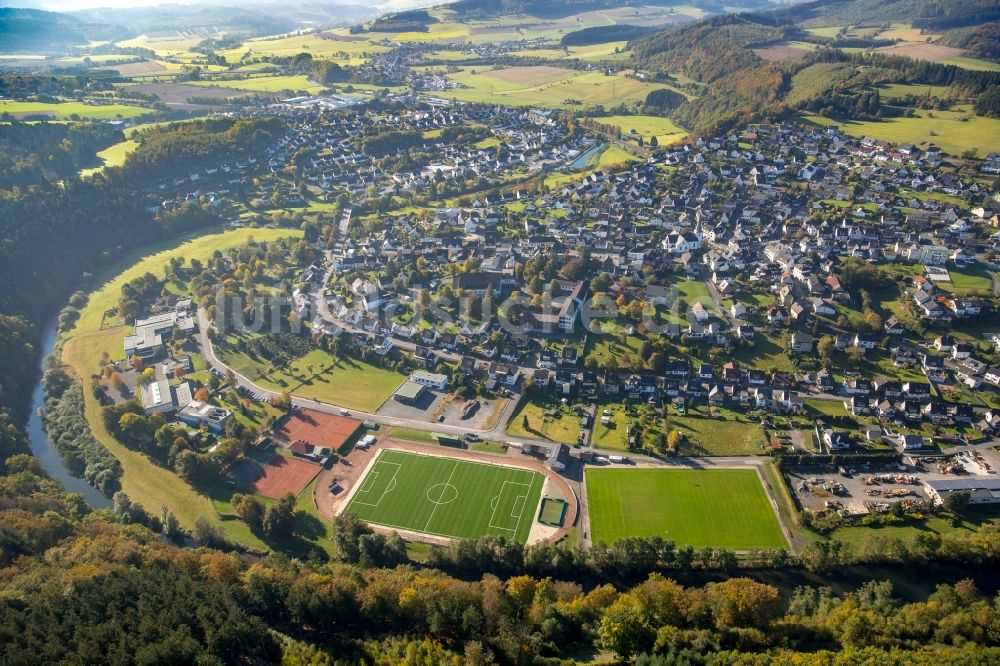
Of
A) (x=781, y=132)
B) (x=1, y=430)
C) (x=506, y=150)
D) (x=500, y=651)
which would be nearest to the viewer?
(x=500, y=651)

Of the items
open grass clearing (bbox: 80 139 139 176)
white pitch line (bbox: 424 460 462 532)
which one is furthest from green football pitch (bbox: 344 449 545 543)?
open grass clearing (bbox: 80 139 139 176)

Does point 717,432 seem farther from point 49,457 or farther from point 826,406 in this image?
point 49,457

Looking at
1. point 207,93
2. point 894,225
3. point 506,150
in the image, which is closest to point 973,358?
point 894,225

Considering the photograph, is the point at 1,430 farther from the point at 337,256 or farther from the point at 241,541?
the point at 337,256

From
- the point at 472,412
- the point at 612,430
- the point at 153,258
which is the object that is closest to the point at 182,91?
the point at 153,258

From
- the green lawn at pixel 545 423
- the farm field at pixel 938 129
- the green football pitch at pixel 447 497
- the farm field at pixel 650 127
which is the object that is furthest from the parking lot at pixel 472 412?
the farm field at pixel 938 129

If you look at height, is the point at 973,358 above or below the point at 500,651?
above

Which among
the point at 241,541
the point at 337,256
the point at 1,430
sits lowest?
the point at 241,541

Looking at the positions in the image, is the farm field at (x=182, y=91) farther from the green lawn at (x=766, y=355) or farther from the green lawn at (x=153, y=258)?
the green lawn at (x=766, y=355)
